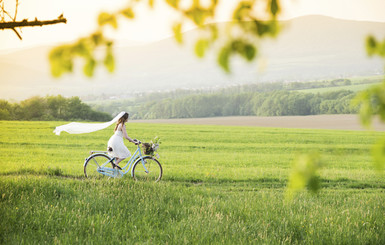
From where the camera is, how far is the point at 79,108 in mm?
51469

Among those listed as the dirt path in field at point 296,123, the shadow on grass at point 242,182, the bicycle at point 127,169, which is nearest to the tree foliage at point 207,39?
the bicycle at point 127,169

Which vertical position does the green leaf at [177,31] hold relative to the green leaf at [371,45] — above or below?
above

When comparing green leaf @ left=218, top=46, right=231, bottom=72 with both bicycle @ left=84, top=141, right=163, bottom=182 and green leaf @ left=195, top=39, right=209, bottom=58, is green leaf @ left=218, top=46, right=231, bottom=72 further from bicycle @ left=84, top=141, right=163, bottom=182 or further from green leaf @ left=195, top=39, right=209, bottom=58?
bicycle @ left=84, top=141, right=163, bottom=182

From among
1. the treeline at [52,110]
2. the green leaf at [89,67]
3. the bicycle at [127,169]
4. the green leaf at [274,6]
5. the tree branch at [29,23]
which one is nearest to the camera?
the green leaf at [274,6]

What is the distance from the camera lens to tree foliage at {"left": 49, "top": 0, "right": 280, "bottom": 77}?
2.36 meters

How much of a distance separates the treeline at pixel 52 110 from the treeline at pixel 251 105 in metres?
25.9

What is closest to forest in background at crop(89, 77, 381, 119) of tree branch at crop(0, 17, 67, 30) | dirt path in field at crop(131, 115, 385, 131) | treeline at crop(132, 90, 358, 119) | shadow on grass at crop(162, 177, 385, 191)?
treeline at crop(132, 90, 358, 119)

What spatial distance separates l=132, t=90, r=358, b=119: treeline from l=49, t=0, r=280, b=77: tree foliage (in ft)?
246

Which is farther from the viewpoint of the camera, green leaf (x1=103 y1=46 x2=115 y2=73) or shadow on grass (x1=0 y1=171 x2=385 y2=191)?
shadow on grass (x1=0 y1=171 x2=385 y2=191)

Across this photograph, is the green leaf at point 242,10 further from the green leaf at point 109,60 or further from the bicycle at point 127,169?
the bicycle at point 127,169

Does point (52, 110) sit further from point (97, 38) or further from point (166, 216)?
point (97, 38)

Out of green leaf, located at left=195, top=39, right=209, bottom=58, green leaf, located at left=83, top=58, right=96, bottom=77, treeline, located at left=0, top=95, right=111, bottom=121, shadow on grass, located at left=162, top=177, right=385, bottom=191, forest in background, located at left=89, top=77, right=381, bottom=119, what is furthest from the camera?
forest in background, located at left=89, top=77, right=381, bottom=119

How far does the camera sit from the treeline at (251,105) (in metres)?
77.2

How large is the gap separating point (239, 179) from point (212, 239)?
289 inches
